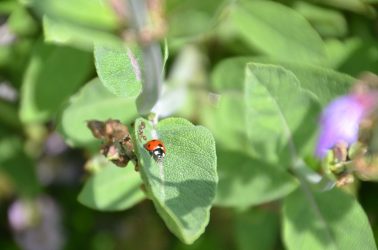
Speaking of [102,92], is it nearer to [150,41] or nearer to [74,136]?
[74,136]

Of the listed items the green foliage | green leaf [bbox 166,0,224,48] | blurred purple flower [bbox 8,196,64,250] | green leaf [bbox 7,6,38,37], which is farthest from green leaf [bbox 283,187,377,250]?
blurred purple flower [bbox 8,196,64,250]

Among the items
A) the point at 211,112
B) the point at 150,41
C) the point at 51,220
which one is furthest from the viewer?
the point at 51,220

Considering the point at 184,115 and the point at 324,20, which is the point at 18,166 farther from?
the point at 324,20

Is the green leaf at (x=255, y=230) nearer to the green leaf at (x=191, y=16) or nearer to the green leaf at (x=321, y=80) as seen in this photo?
the green leaf at (x=321, y=80)

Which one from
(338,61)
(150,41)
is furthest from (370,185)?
(150,41)

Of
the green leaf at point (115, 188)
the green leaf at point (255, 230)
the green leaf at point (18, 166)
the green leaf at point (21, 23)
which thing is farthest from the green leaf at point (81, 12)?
the green leaf at point (18, 166)

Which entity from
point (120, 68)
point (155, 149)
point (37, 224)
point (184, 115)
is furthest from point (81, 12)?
point (37, 224)
